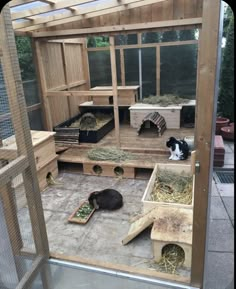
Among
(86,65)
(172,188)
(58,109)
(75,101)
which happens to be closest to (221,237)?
(172,188)

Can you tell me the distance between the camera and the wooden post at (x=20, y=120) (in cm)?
150

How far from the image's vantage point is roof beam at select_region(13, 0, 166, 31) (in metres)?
3.32

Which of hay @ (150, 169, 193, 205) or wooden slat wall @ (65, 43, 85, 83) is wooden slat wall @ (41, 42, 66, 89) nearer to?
wooden slat wall @ (65, 43, 85, 83)

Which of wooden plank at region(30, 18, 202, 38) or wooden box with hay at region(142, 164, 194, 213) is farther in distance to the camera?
wooden plank at region(30, 18, 202, 38)

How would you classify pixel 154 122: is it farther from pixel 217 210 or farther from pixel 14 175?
pixel 14 175

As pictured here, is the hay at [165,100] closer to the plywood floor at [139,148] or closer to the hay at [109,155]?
the plywood floor at [139,148]

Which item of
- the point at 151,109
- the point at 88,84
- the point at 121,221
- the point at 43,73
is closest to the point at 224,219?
the point at 121,221

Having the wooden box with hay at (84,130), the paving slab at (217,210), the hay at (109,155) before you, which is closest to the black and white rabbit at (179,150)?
the hay at (109,155)

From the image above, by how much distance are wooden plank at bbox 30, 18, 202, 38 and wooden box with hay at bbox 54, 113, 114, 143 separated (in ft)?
4.93

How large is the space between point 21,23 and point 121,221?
283cm

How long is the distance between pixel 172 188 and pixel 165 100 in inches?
104

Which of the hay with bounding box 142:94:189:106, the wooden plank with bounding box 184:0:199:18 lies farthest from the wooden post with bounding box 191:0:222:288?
the hay with bounding box 142:94:189:106

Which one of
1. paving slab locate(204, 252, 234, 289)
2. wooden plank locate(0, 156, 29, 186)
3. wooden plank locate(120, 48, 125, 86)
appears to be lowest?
paving slab locate(204, 252, 234, 289)

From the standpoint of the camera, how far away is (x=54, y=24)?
3816 millimetres
